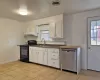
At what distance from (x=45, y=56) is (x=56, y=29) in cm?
136

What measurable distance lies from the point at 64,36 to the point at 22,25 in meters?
3.03

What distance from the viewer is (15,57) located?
5.55 meters

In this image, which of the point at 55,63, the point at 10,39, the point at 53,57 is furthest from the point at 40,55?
the point at 10,39

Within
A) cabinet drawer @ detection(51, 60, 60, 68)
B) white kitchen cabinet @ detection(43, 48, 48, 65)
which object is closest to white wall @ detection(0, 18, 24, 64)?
white kitchen cabinet @ detection(43, 48, 48, 65)

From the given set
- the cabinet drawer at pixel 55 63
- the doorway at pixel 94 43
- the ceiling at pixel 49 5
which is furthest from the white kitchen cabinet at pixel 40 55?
the doorway at pixel 94 43

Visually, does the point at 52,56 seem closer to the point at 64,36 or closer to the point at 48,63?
the point at 48,63

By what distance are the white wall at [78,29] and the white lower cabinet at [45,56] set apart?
0.89 meters

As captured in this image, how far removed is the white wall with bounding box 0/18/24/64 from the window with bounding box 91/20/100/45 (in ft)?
13.7

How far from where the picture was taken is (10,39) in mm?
5297

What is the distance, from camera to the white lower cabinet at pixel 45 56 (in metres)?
3.99

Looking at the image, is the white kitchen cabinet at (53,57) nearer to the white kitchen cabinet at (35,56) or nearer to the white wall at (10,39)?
the white kitchen cabinet at (35,56)

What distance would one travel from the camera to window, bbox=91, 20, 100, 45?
360 cm

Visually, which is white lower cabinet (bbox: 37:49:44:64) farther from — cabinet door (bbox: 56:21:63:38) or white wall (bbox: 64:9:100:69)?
white wall (bbox: 64:9:100:69)

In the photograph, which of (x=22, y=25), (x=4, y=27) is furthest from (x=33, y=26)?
(x=4, y=27)
